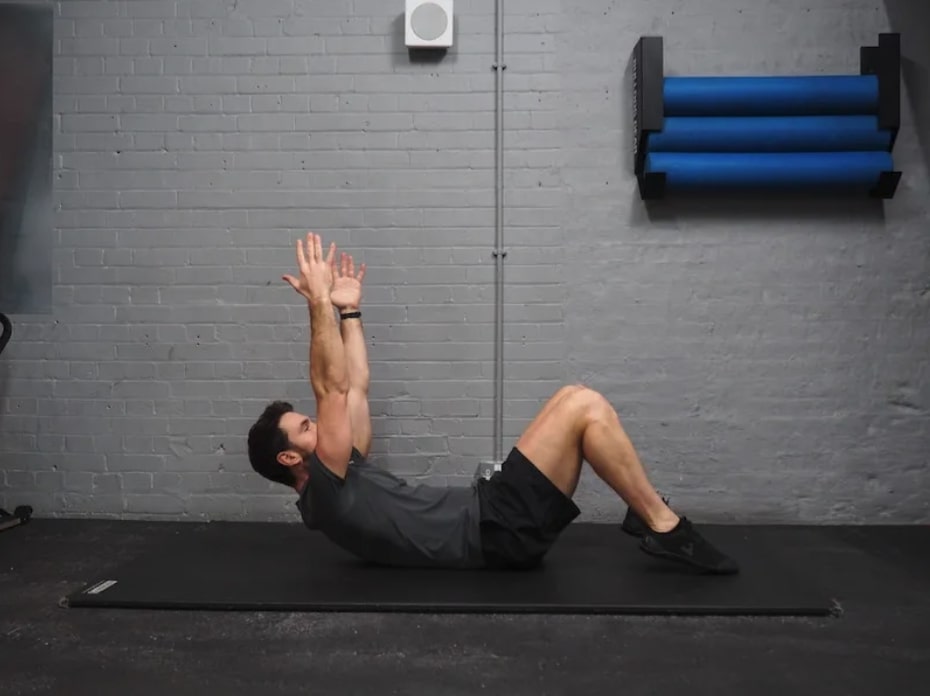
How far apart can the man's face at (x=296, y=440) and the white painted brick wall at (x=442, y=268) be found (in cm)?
111

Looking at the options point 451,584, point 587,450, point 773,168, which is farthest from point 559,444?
point 773,168

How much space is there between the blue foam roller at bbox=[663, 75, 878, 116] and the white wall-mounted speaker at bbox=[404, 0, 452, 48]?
1102mm

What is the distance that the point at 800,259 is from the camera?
13.3ft

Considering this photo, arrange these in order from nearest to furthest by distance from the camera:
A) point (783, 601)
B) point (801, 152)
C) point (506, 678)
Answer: point (506, 678), point (783, 601), point (801, 152)

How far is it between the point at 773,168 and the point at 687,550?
1.93 m

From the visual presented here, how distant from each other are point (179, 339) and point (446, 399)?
1384 millimetres

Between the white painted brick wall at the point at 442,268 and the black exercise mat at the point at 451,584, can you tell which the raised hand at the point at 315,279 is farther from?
the white painted brick wall at the point at 442,268

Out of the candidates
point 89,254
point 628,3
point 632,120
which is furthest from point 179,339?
point 628,3

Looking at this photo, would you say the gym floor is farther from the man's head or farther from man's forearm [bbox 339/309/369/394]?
man's forearm [bbox 339/309/369/394]

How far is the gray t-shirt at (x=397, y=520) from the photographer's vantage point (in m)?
2.95

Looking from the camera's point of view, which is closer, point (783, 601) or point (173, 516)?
point (783, 601)

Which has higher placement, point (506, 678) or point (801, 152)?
point (801, 152)

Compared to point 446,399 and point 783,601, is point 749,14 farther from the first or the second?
point 783,601

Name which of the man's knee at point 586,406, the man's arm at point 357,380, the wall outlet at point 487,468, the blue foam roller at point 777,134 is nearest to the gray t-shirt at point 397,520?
the man's arm at point 357,380
